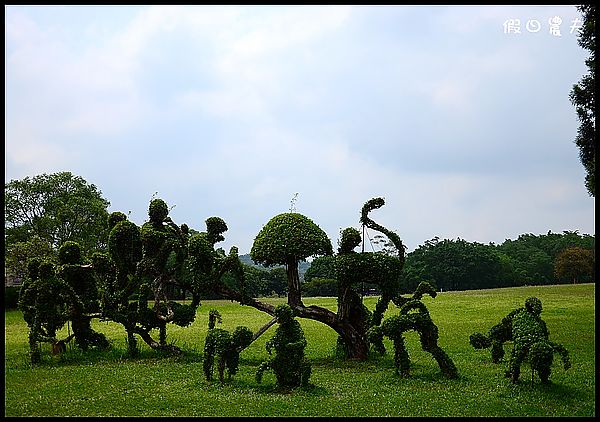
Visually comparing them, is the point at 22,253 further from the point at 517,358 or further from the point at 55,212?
the point at 517,358

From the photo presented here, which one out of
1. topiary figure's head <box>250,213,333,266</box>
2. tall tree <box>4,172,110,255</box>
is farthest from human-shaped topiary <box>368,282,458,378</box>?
tall tree <box>4,172,110,255</box>

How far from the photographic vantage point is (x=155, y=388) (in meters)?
11.0

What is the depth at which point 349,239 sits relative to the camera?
1432 cm

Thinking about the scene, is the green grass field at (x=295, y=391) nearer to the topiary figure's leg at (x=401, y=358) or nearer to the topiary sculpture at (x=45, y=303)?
the topiary figure's leg at (x=401, y=358)

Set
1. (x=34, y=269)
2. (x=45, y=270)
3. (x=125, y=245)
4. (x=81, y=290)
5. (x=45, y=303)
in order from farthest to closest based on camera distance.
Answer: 1. (x=81, y=290)
2. (x=34, y=269)
3. (x=125, y=245)
4. (x=45, y=270)
5. (x=45, y=303)

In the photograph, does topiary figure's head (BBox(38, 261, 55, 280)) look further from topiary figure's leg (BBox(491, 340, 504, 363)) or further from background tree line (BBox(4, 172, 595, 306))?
topiary figure's leg (BBox(491, 340, 504, 363))

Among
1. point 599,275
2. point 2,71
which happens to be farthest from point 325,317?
point 2,71

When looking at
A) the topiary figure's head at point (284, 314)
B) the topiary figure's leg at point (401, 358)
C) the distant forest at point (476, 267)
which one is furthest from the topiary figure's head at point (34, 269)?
the distant forest at point (476, 267)

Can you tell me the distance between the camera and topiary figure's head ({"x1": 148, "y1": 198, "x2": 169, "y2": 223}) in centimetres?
1527

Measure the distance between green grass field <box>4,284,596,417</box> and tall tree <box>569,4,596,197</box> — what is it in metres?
5.16

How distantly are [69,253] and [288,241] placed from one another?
6.41 m

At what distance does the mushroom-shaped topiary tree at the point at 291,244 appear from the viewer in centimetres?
1408

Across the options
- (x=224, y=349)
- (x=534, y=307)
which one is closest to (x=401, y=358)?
(x=534, y=307)

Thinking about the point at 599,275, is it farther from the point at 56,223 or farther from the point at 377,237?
the point at 56,223
